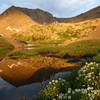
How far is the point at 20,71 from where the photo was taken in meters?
42.1

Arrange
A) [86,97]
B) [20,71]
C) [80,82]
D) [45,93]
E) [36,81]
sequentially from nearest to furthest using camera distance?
[86,97] < [45,93] < [80,82] < [36,81] < [20,71]

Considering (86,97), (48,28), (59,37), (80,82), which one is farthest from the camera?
(48,28)

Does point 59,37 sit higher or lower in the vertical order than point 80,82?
lower

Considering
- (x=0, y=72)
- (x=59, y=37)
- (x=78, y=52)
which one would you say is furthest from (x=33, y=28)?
(x=0, y=72)

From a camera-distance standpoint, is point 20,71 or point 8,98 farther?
Answer: point 20,71

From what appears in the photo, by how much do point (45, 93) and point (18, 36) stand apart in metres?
119

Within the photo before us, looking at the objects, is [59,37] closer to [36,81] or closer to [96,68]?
[36,81]

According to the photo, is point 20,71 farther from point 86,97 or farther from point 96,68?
point 86,97

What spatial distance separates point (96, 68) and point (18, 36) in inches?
4586

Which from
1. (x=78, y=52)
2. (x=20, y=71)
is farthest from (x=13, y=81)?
(x=78, y=52)

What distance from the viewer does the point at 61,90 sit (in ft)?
66.1

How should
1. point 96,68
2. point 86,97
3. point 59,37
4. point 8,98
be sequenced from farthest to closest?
point 59,37
point 8,98
point 96,68
point 86,97

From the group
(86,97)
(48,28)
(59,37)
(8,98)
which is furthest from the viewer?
(48,28)

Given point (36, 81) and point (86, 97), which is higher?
point (86, 97)
